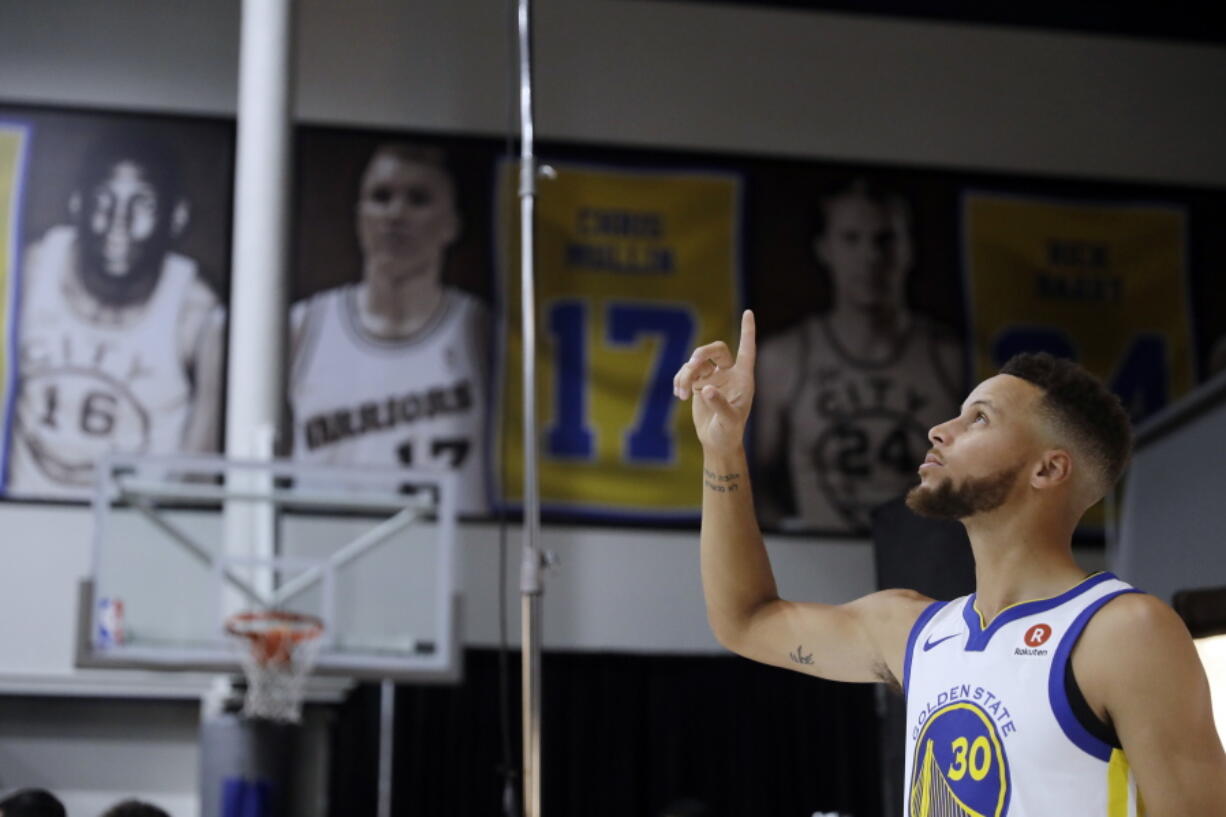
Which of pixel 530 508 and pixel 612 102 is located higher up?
pixel 612 102

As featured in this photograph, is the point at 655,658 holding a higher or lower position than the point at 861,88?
lower

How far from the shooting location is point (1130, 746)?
1.82m

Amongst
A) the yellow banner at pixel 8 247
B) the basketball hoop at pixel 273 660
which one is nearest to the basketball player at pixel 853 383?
the basketball hoop at pixel 273 660

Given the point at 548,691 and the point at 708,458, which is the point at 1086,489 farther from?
the point at 548,691

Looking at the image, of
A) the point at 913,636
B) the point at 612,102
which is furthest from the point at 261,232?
the point at 913,636

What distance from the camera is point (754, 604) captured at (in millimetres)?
2334

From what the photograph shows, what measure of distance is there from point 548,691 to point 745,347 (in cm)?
570

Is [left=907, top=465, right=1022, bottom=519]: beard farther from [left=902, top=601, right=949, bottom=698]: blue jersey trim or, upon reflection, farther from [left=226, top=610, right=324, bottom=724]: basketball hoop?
[left=226, top=610, right=324, bottom=724]: basketball hoop

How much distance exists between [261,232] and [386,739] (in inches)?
102

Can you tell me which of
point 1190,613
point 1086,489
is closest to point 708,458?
point 1086,489

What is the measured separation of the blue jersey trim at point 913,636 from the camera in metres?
2.18

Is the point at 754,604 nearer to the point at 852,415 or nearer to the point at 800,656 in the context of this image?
the point at 800,656

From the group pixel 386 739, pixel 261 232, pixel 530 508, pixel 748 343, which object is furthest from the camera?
pixel 386 739

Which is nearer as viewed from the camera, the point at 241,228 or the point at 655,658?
the point at 241,228
